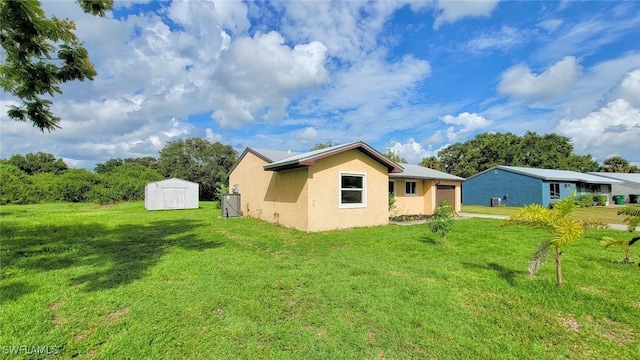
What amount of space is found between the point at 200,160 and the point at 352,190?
30827 millimetres

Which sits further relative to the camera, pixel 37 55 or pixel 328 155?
pixel 328 155

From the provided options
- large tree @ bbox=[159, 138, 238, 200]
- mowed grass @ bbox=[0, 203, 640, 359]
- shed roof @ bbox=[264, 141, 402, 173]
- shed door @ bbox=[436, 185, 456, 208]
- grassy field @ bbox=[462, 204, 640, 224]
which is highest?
large tree @ bbox=[159, 138, 238, 200]

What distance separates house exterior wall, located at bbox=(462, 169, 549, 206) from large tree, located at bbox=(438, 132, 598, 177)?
12.1 m

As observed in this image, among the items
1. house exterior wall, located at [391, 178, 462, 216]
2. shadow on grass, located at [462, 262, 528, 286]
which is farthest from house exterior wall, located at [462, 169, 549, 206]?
shadow on grass, located at [462, 262, 528, 286]

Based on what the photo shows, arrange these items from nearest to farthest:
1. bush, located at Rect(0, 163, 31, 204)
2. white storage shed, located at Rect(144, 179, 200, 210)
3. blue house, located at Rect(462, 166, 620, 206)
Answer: white storage shed, located at Rect(144, 179, 200, 210) < blue house, located at Rect(462, 166, 620, 206) < bush, located at Rect(0, 163, 31, 204)

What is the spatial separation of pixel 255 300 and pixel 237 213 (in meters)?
12.4

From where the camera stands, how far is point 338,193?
10773mm

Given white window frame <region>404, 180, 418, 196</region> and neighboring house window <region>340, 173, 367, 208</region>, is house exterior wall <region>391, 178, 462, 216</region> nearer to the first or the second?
white window frame <region>404, 180, 418, 196</region>

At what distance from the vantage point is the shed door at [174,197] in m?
21.8

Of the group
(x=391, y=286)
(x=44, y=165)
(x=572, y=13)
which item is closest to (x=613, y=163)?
(x=572, y=13)

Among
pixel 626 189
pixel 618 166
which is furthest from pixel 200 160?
pixel 618 166

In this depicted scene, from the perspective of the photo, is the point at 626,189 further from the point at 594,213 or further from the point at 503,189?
the point at 594,213

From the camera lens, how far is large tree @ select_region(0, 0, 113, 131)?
4793mm

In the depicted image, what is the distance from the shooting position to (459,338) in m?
3.13
